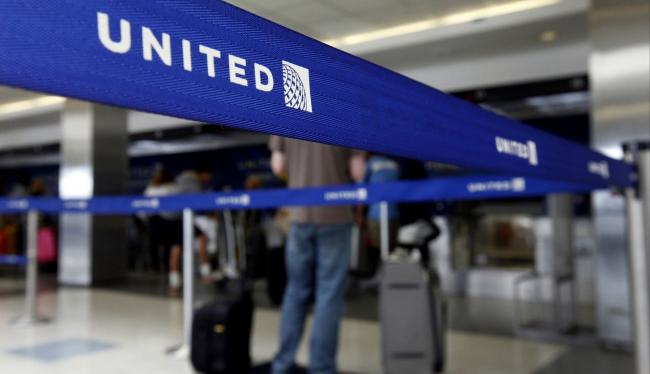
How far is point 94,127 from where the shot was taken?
6.73m

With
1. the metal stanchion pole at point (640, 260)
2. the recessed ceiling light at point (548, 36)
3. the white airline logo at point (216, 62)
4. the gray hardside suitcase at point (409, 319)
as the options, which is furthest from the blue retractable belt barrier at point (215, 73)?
the recessed ceiling light at point (548, 36)

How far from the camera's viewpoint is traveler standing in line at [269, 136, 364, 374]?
2277mm

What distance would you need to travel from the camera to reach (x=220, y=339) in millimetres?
2500

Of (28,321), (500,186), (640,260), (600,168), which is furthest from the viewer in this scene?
(28,321)

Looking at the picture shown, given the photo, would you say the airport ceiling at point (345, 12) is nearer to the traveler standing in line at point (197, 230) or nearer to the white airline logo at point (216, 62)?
the white airline logo at point (216, 62)

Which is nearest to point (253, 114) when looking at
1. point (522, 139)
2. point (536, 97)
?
point (522, 139)

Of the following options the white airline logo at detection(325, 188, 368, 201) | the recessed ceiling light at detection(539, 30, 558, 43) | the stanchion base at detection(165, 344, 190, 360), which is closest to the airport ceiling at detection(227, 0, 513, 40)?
the white airline logo at detection(325, 188, 368, 201)

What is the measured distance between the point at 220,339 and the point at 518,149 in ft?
5.87

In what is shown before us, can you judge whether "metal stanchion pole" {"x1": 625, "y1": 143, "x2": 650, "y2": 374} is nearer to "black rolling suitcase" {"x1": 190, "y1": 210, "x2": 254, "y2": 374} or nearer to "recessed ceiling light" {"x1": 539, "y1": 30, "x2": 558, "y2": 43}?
"black rolling suitcase" {"x1": 190, "y1": 210, "x2": 254, "y2": 374}

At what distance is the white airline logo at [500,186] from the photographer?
1.90 metres

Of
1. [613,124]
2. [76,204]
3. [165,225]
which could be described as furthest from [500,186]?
[165,225]

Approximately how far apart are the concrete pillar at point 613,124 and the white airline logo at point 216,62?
3197 millimetres

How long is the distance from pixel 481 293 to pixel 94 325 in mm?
3614

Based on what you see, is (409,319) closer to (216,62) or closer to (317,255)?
(317,255)
